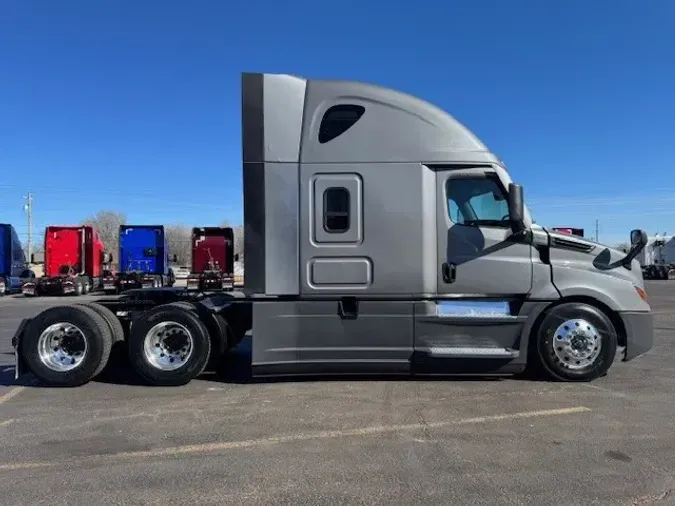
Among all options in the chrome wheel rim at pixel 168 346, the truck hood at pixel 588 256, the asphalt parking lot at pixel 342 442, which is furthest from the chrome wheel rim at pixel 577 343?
the chrome wheel rim at pixel 168 346

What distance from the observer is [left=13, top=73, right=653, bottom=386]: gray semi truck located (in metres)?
6.48

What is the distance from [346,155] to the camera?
21.3 ft

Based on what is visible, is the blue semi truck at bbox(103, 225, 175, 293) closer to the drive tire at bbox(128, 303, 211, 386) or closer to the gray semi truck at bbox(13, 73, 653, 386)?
the drive tire at bbox(128, 303, 211, 386)

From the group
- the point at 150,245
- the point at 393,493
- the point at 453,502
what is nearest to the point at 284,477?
the point at 393,493

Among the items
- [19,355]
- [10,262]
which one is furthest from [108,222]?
[19,355]

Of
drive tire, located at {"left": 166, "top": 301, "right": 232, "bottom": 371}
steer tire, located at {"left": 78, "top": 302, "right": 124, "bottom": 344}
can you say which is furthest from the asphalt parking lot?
steer tire, located at {"left": 78, "top": 302, "right": 124, "bottom": 344}

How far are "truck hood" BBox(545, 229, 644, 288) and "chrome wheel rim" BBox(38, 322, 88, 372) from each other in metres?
5.72

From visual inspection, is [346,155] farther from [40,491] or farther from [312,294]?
[40,491]

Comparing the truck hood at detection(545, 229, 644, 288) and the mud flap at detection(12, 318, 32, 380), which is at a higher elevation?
the truck hood at detection(545, 229, 644, 288)

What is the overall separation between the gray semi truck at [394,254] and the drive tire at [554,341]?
0.02 metres

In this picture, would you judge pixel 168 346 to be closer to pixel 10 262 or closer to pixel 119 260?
pixel 119 260

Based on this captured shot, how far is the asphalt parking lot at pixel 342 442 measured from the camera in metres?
3.82

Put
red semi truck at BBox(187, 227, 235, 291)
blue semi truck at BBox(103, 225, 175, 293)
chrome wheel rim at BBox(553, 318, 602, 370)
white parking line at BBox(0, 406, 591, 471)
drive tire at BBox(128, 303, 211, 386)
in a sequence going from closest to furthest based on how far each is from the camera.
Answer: white parking line at BBox(0, 406, 591, 471)
chrome wheel rim at BBox(553, 318, 602, 370)
drive tire at BBox(128, 303, 211, 386)
red semi truck at BBox(187, 227, 235, 291)
blue semi truck at BBox(103, 225, 175, 293)

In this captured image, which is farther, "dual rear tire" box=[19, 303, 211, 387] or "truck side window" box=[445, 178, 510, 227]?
"dual rear tire" box=[19, 303, 211, 387]
